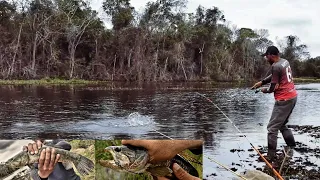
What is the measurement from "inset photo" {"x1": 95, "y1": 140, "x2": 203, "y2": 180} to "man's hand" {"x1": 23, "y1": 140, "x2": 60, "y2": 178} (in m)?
0.34

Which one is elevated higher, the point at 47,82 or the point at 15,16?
the point at 15,16

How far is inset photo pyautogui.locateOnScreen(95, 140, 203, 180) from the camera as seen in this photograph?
3508 millimetres

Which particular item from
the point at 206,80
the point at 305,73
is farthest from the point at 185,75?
the point at 305,73

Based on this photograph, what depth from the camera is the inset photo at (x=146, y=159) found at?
3508 mm

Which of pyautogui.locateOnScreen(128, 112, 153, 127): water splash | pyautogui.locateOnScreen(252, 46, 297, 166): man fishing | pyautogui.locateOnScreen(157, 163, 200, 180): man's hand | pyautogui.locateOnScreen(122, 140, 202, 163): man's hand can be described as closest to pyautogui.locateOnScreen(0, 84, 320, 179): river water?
pyautogui.locateOnScreen(128, 112, 153, 127): water splash

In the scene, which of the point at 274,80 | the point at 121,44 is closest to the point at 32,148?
the point at 274,80

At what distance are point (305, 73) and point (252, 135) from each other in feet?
81.1

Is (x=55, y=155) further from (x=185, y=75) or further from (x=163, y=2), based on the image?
(x=163, y=2)

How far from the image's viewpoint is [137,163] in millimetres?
3520

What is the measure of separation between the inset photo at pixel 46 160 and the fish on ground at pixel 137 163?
0.15 metres

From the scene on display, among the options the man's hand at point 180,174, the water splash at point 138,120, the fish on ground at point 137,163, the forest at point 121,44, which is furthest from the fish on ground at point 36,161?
the forest at point 121,44

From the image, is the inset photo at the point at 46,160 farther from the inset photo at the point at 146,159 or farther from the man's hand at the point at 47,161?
the inset photo at the point at 146,159

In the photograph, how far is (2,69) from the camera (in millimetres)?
46281

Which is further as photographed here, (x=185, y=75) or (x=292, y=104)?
(x=185, y=75)
